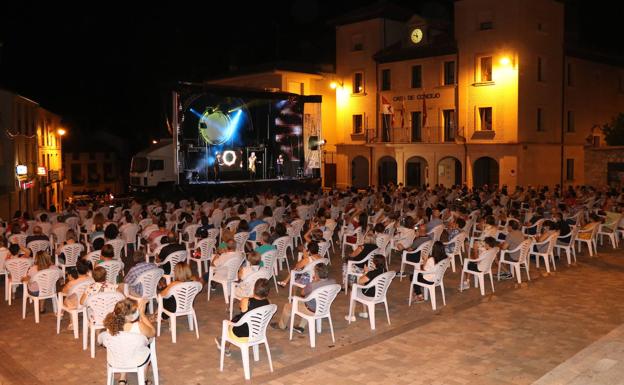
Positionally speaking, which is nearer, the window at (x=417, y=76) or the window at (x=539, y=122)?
the window at (x=539, y=122)

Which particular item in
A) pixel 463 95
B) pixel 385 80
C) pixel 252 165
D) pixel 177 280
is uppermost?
pixel 385 80

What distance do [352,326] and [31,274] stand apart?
4.97 m

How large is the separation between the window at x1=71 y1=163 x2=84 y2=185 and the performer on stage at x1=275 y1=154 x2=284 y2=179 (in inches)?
1123

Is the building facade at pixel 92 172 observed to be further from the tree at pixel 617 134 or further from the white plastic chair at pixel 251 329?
the white plastic chair at pixel 251 329

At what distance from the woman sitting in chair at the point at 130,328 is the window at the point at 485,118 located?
28.5 m

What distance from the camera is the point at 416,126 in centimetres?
3588

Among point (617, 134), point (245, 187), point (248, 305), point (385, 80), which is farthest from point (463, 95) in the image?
point (248, 305)

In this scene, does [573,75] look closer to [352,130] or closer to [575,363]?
[352,130]

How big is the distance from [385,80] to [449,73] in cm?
442

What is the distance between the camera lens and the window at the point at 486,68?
32.0m

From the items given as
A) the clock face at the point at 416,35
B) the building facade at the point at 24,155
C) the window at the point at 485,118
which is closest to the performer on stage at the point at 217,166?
the building facade at the point at 24,155

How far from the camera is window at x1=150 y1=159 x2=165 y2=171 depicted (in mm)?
31609

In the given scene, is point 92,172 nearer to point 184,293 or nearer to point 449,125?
point 449,125

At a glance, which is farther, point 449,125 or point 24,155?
point 449,125
